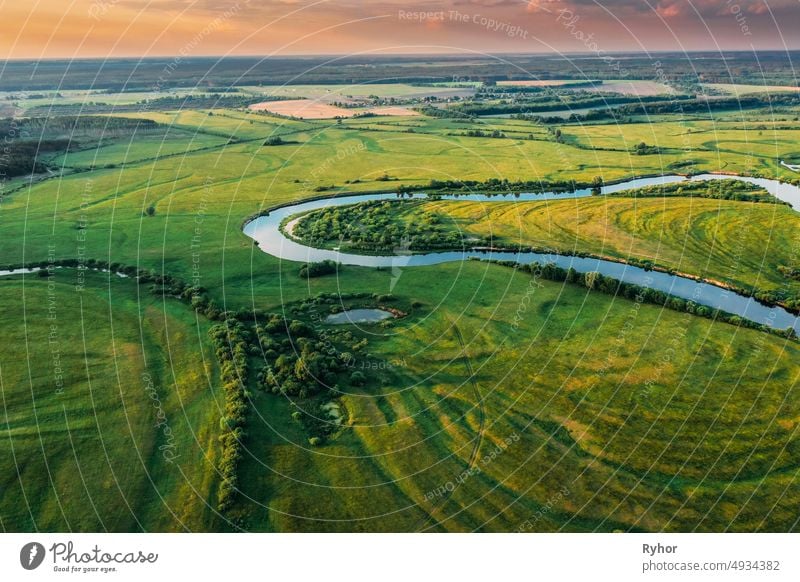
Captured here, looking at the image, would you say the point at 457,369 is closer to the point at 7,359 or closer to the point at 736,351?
the point at 736,351

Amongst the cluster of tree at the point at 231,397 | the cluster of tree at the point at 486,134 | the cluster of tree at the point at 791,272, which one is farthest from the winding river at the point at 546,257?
the cluster of tree at the point at 486,134

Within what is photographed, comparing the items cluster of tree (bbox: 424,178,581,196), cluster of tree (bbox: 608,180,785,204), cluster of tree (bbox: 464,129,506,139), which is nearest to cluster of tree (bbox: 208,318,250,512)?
cluster of tree (bbox: 424,178,581,196)

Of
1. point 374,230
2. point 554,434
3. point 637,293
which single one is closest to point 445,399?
point 554,434

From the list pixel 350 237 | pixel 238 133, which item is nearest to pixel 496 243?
pixel 350 237

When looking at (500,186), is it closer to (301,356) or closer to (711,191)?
(711,191)

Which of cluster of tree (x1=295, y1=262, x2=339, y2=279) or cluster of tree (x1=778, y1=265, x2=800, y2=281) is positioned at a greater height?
cluster of tree (x1=295, y1=262, x2=339, y2=279)
